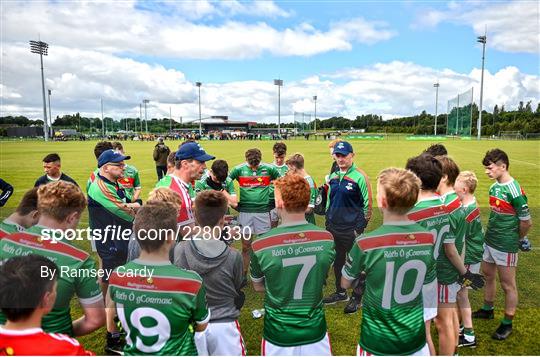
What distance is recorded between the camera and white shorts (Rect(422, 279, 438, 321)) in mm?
3166

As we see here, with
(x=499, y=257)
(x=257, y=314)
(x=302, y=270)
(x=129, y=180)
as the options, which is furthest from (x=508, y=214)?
(x=129, y=180)

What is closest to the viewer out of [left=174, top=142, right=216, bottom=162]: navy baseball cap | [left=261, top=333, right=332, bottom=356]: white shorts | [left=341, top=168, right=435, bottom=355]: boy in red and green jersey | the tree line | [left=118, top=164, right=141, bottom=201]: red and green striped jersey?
[left=341, top=168, right=435, bottom=355]: boy in red and green jersey

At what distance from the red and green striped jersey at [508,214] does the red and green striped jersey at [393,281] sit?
2048 millimetres

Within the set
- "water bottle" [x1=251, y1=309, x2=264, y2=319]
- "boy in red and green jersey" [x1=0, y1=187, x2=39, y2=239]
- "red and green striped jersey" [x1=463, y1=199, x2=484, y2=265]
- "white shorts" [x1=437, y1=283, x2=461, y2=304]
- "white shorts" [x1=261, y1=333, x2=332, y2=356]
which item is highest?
"boy in red and green jersey" [x1=0, y1=187, x2=39, y2=239]

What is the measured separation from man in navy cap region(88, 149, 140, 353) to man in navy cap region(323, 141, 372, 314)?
263cm

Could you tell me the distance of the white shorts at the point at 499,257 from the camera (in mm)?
4105

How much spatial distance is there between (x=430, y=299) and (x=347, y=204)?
1939 millimetres

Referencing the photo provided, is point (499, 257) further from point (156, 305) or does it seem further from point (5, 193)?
point (5, 193)

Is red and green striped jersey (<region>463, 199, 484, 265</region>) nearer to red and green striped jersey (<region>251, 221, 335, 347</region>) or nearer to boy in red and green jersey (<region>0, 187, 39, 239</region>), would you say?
red and green striped jersey (<region>251, 221, 335, 347</region>)

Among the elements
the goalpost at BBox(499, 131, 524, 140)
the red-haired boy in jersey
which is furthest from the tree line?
the red-haired boy in jersey

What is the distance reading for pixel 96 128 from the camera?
10531 cm

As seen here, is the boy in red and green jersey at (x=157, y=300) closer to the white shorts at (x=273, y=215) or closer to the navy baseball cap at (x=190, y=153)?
the navy baseball cap at (x=190, y=153)

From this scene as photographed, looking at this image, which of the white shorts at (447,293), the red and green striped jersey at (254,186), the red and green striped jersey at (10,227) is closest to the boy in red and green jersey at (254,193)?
the red and green striped jersey at (254,186)

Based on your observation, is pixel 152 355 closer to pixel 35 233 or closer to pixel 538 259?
pixel 35 233
